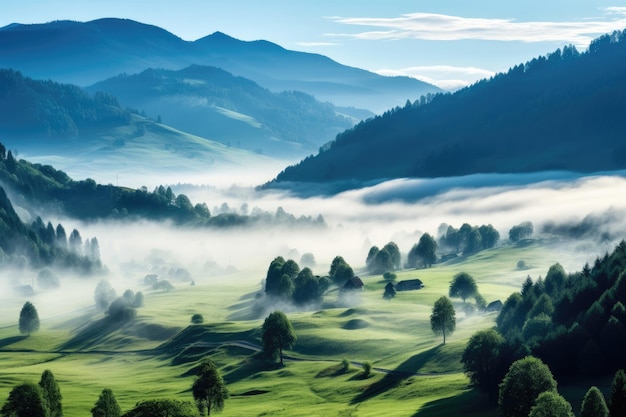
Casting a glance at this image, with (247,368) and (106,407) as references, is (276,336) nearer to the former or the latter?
(247,368)

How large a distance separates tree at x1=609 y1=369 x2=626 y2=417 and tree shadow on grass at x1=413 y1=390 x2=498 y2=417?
23525 millimetres

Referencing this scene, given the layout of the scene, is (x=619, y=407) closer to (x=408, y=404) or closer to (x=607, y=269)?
(x=408, y=404)

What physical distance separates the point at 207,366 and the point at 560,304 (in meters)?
61.9

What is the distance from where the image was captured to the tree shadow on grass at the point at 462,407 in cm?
12910

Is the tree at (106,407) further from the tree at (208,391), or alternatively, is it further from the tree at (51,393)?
the tree at (208,391)

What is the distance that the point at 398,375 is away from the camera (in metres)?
163

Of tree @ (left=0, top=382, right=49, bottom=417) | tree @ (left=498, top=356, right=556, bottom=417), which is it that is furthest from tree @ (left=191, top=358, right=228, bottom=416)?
tree @ (left=498, top=356, right=556, bottom=417)

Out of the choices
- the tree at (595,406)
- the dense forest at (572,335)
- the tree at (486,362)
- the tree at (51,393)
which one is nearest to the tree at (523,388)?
the tree at (486,362)

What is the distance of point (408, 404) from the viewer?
141375 mm

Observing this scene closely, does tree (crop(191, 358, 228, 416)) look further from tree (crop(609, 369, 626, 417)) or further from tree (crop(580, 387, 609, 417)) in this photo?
tree (crop(609, 369, 626, 417))

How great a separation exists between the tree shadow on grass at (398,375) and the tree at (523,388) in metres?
36.1

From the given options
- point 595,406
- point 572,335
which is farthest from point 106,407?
point 595,406

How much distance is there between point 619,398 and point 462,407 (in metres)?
31.8

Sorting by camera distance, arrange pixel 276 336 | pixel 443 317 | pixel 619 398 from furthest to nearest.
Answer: pixel 276 336
pixel 443 317
pixel 619 398
